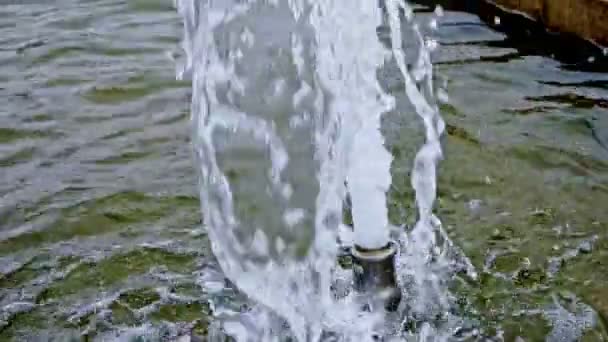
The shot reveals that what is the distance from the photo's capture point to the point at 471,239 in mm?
3521

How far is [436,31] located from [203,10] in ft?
13.9

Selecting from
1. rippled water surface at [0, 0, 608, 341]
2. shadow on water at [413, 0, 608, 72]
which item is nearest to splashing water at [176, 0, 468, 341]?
rippled water surface at [0, 0, 608, 341]

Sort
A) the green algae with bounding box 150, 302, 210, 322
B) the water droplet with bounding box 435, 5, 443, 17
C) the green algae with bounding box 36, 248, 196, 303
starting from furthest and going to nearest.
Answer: the water droplet with bounding box 435, 5, 443, 17, the green algae with bounding box 36, 248, 196, 303, the green algae with bounding box 150, 302, 210, 322

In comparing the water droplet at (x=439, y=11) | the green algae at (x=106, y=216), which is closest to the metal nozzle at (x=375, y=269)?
the green algae at (x=106, y=216)

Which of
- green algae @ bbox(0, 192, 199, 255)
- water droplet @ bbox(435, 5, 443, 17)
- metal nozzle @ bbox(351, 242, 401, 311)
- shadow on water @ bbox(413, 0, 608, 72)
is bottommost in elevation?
green algae @ bbox(0, 192, 199, 255)

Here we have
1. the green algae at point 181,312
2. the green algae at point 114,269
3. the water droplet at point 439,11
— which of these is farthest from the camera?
the water droplet at point 439,11

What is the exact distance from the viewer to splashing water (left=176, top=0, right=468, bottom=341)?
2729mm

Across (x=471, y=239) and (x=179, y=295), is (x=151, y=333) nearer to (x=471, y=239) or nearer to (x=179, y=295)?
(x=179, y=295)

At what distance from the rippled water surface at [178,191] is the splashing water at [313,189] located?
0.60 ft

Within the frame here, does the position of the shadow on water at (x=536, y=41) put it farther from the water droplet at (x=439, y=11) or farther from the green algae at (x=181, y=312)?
the green algae at (x=181, y=312)

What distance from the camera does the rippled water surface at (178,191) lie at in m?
3.12

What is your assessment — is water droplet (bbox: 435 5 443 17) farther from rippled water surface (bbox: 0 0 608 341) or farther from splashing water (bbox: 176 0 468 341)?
splashing water (bbox: 176 0 468 341)

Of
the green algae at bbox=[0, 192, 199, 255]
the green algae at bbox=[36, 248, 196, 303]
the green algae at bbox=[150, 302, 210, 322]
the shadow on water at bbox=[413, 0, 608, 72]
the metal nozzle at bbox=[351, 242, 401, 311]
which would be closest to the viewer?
the metal nozzle at bbox=[351, 242, 401, 311]

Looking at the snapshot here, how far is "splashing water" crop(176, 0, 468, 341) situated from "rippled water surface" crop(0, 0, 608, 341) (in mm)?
181
